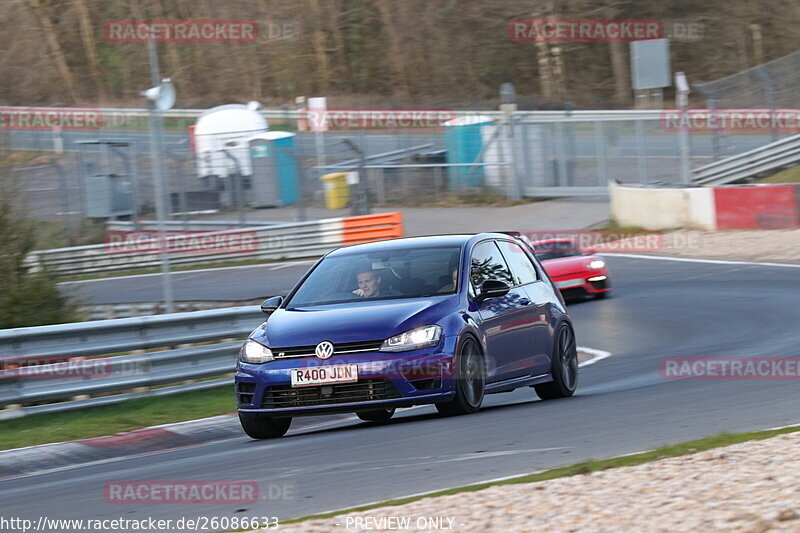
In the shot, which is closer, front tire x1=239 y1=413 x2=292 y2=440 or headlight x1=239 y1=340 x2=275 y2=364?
headlight x1=239 y1=340 x2=275 y2=364

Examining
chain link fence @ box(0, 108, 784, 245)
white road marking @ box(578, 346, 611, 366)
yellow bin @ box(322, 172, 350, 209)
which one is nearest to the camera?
white road marking @ box(578, 346, 611, 366)

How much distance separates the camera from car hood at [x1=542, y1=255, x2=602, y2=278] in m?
20.8

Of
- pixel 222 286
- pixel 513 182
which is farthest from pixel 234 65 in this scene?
pixel 222 286

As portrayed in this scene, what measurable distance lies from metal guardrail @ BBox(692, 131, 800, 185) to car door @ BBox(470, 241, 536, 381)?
24.1 meters

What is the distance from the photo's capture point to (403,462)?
7715mm

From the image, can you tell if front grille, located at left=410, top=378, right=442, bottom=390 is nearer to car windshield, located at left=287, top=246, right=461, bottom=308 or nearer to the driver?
car windshield, located at left=287, top=246, right=461, bottom=308

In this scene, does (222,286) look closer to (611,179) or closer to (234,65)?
(611,179)

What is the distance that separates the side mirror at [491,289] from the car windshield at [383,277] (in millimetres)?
233

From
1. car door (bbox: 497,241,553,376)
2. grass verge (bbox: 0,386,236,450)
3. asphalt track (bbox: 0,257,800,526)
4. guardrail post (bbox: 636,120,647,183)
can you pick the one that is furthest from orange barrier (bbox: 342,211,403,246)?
car door (bbox: 497,241,553,376)

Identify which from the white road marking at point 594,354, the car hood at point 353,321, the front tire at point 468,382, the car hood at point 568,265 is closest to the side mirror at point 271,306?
the car hood at point 353,321

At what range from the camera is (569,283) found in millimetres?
20922

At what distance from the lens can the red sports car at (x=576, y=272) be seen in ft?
68.3

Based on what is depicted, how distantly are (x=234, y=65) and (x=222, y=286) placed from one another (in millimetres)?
39490

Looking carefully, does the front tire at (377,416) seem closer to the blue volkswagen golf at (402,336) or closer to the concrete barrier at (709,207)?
the blue volkswagen golf at (402,336)
